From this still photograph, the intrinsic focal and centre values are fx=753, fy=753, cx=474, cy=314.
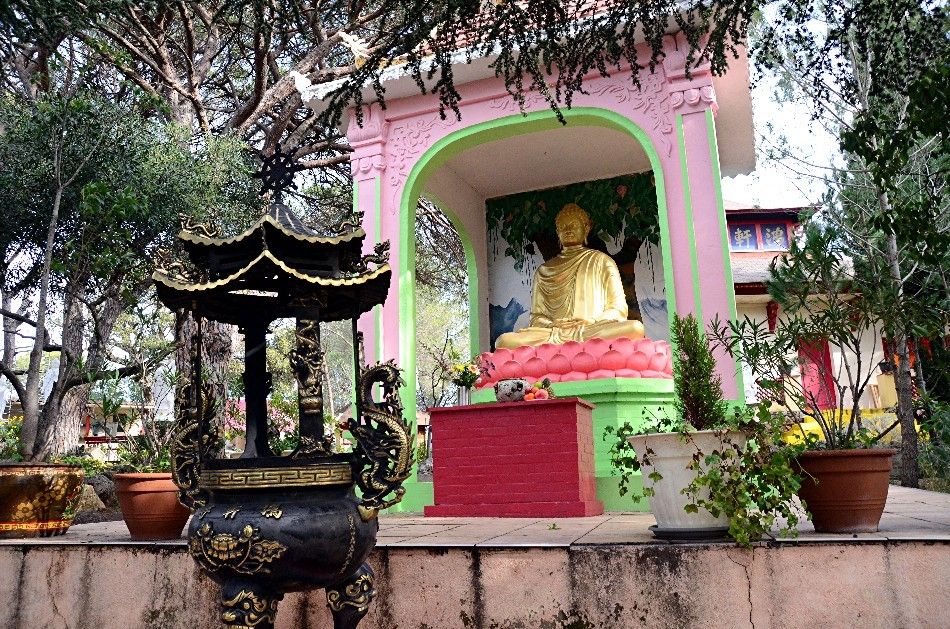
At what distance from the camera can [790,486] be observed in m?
3.53

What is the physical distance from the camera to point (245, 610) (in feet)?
9.97

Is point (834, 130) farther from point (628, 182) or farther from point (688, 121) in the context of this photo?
point (688, 121)

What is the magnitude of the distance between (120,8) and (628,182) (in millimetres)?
6631

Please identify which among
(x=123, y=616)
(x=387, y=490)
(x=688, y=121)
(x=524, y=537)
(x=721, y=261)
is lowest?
(x=123, y=616)

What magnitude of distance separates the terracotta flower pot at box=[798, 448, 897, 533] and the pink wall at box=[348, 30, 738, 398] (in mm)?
2909

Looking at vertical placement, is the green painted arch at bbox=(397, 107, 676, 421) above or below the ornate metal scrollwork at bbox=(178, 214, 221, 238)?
above

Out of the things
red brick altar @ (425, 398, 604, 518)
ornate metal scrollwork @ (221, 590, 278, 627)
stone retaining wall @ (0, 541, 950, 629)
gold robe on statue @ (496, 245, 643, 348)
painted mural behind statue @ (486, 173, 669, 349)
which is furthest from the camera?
painted mural behind statue @ (486, 173, 669, 349)

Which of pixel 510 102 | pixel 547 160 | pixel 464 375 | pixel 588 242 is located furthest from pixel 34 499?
pixel 588 242

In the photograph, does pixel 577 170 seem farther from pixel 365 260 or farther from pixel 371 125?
pixel 365 260

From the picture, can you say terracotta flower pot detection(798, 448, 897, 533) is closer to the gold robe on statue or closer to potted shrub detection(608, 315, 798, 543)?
potted shrub detection(608, 315, 798, 543)

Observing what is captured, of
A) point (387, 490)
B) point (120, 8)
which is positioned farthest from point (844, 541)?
point (120, 8)

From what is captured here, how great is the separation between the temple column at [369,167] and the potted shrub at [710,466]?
192 inches

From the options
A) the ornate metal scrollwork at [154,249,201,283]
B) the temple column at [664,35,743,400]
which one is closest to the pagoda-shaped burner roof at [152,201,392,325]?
the ornate metal scrollwork at [154,249,201,283]

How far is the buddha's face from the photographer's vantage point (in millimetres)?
10391
